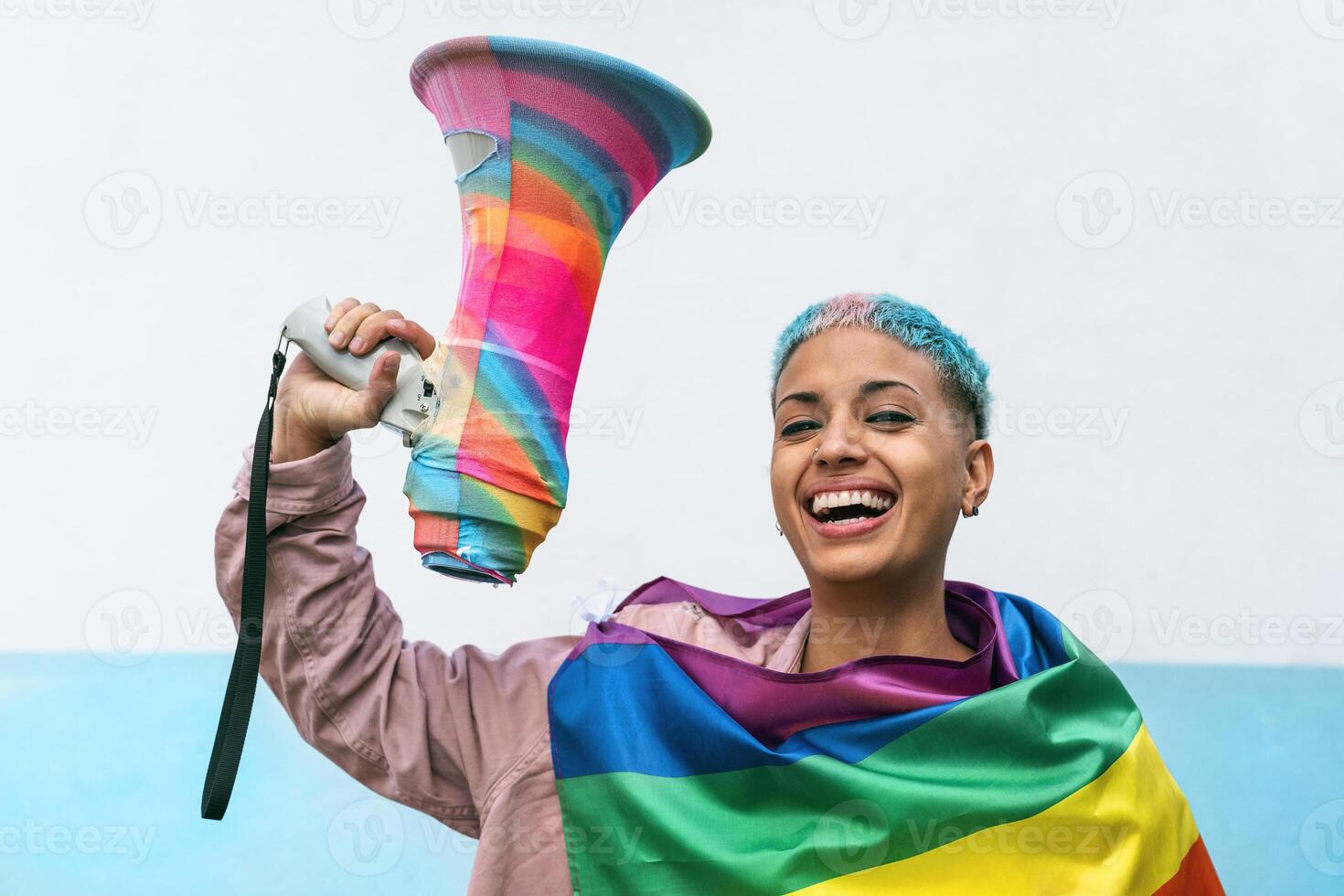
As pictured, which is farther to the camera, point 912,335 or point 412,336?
point 912,335

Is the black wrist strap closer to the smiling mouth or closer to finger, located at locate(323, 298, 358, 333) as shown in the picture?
finger, located at locate(323, 298, 358, 333)

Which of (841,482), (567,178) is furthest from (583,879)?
(567,178)

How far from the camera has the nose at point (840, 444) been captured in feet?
5.12

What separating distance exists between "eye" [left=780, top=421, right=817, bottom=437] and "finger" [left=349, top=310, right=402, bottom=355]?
1.71ft

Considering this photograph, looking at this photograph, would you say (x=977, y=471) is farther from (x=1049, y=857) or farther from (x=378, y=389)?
(x=378, y=389)

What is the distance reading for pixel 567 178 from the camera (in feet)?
4.69

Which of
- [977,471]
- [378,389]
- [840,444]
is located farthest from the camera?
[977,471]

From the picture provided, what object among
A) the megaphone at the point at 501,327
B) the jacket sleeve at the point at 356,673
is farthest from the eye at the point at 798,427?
the jacket sleeve at the point at 356,673

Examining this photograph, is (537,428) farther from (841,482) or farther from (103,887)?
(103,887)

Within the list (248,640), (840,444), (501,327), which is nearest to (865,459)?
(840,444)

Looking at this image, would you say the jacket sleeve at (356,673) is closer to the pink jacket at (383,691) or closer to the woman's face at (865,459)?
the pink jacket at (383,691)

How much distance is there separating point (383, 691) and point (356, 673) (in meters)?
0.04

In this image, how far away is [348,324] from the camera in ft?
4.74

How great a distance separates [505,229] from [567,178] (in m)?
0.09
